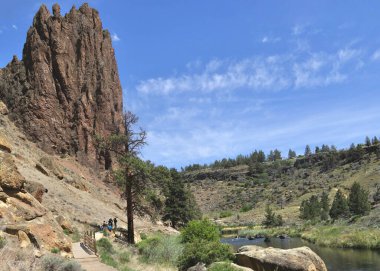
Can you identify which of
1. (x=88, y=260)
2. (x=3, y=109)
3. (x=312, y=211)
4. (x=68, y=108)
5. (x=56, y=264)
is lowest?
(x=312, y=211)

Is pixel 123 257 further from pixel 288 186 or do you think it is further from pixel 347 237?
pixel 288 186

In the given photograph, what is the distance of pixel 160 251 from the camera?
27.2m

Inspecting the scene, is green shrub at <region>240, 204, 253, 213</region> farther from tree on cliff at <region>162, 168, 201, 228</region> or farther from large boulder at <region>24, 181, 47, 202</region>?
large boulder at <region>24, 181, 47, 202</region>

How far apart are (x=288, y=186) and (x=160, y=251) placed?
139532 mm

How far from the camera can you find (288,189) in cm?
15375

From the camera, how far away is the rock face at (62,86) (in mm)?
60188

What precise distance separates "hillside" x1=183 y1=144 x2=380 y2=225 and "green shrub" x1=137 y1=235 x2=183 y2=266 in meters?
77.6

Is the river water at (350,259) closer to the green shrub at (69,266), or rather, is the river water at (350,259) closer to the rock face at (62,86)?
the green shrub at (69,266)

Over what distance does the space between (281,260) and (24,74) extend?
5125cm

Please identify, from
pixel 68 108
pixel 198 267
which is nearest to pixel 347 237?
pixel 198 267

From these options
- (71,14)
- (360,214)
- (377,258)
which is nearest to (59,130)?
(71,14)

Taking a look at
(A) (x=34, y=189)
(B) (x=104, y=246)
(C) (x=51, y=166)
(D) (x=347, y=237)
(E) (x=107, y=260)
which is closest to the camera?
(E) (x=107, y=260)

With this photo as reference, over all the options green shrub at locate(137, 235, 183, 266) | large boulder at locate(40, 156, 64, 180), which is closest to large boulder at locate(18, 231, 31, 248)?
green shrub at locate(137, 235, 183, 266)

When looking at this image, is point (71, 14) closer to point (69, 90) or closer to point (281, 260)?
point (69, 90)
